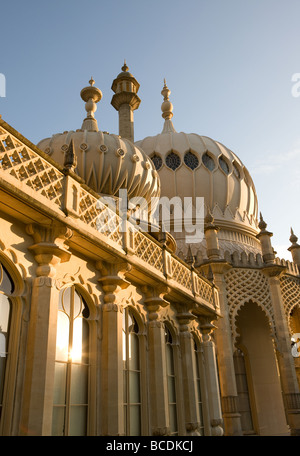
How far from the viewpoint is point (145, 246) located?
948 cm

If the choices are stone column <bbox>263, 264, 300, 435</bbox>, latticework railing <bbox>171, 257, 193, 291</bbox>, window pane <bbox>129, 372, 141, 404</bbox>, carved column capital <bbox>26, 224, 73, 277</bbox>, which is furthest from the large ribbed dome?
carved column capital <bbox>26, 224, 73, 277</bbox>

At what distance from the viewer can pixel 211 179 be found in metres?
23.8

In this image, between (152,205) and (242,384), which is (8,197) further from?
(242,384)

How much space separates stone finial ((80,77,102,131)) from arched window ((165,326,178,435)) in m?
7.70

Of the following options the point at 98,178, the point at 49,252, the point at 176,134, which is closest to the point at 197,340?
the point at 98,178

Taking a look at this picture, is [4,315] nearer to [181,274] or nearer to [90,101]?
[181,274]

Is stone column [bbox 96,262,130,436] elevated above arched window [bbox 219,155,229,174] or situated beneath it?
situated beneath

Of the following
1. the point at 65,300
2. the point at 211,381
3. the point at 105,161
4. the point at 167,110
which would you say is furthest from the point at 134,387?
the point at 167,110

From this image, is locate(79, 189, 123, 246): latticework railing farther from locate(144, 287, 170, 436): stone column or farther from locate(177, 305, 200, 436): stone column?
locate(177, 305, 200, 436): stone column

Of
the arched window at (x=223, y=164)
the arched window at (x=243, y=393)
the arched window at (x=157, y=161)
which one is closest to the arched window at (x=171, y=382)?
the arched window at (x=243, y=393)

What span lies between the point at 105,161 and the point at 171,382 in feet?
21.5

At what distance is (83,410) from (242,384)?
14.4 meters

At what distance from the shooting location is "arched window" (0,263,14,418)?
5.55 metres

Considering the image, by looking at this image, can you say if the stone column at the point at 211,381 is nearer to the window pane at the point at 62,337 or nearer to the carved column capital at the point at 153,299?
the carved column capital at the point at 153,299
